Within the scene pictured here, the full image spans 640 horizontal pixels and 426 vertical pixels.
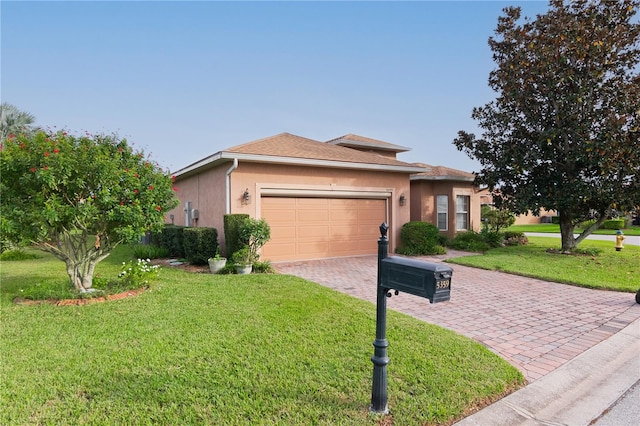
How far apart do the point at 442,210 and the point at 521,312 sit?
10732 mm

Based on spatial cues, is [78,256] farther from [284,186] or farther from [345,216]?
[345,216]

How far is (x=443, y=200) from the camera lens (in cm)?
1603

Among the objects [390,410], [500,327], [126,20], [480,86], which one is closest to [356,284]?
[500,327]

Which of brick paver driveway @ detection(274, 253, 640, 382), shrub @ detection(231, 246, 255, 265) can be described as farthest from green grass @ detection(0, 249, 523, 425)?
shrub @ detection(231, 246, 255, 265)

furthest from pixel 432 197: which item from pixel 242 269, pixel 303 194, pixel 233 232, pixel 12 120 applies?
pixel 12 120

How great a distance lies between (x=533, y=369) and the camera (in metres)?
3.62

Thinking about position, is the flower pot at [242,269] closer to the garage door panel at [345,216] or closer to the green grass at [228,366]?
the green grass at [228,366]

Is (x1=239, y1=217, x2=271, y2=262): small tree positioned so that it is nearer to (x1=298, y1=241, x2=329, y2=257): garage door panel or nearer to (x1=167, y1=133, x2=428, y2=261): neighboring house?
(x1=167, y1=133, x2=428, y2=261): neighboring house

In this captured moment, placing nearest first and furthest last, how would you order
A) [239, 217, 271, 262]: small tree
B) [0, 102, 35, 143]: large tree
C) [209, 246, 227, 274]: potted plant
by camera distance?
[209, 246, 227, 274]: potted plant → [239, 217, 271, 262]: small tree → [0, 102, 35, 143]: large tree

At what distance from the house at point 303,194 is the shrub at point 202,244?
0.71m

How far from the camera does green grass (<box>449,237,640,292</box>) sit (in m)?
8.16

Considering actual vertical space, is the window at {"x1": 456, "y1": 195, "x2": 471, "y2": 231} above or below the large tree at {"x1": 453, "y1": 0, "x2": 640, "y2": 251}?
below

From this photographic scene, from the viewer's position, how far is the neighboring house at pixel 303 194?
10.2m

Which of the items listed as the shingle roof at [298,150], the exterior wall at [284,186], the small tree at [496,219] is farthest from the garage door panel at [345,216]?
the small tree at [496,219]
